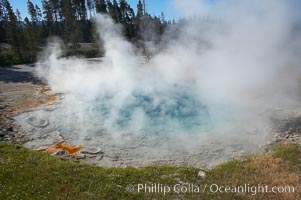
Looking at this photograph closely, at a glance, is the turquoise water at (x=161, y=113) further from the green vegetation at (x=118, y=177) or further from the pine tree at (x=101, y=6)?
the pine tree at (x=101, y=6)

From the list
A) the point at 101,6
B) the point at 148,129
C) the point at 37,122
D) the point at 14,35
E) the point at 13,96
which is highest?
the point at 101,6

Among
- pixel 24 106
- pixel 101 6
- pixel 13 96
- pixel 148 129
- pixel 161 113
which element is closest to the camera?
pixel 148 129

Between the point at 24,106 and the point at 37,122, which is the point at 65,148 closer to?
the point at 37,122

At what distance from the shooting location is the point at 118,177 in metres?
A: 7.65

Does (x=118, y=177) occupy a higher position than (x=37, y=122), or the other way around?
(x=118, y=177)

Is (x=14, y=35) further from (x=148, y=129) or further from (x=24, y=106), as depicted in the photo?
(x=148, y=129)

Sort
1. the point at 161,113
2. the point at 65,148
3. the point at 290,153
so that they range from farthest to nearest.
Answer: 1. the point at 161,113
2. the point at 65,148
3. the point at 290,153

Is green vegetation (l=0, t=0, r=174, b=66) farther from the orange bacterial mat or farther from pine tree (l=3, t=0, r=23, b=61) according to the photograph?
the orange bacterial mat

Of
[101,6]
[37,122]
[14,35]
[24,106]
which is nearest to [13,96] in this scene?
[24,106]

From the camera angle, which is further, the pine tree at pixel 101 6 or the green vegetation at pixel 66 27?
the pine tree at pixel 101 6

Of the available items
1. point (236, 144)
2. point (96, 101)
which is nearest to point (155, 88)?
point (96, 101)

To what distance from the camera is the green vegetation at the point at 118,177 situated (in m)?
6.64

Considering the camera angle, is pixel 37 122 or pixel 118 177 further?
pixel 37 122

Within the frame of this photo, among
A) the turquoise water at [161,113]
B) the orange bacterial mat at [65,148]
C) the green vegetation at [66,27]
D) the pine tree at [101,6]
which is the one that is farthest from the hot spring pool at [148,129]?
the pine tree at [101,6]
